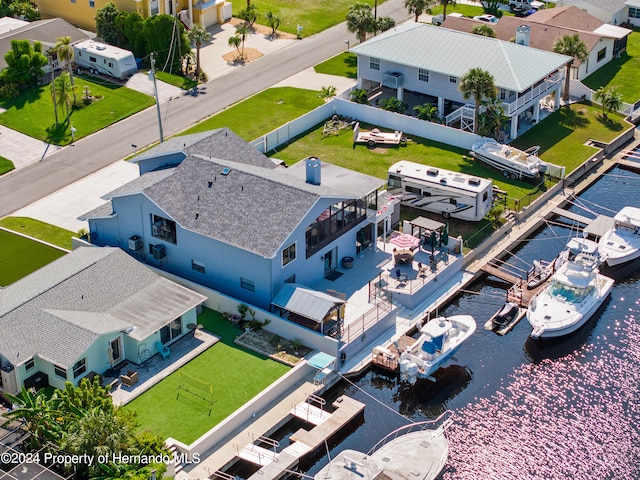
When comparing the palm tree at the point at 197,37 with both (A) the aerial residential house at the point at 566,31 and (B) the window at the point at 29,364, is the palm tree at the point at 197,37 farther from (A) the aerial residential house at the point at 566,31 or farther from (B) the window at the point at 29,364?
(B) the window at the point at 29,364

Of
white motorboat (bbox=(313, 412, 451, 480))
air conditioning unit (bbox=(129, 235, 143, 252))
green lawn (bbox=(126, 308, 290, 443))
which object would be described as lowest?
white motorboat (bbox=(313, 412, 451, 480))

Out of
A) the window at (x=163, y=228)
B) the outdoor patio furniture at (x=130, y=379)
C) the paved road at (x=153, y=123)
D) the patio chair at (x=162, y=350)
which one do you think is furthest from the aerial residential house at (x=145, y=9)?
the outdoor patio furniture at (x=130, y=379)

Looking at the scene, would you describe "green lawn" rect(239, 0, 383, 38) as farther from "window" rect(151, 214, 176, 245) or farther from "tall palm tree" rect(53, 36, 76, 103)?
"window" rect(151, 214, 176, 245)

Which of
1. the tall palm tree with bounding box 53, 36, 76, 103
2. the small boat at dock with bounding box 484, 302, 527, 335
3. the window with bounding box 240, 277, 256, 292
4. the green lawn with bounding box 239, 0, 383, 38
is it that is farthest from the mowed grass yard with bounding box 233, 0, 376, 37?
the small boat at dock with bounding box 484, 302, 527, 335

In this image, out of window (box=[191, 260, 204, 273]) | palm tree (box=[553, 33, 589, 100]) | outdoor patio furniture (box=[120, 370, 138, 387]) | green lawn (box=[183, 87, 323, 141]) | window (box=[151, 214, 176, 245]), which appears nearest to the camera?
outdoor patio furniture (box=[120, 370, 138, 387])

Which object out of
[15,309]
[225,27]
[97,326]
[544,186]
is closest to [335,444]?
[97,326]

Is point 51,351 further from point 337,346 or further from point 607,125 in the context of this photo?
point 607,125
